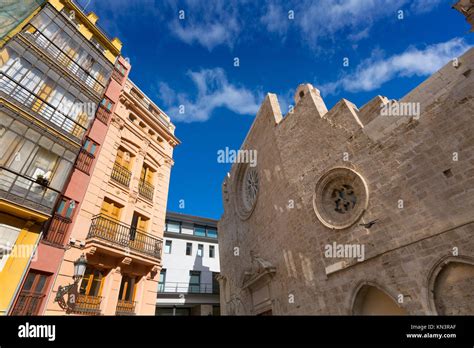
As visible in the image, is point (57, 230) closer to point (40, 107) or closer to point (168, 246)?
point (40, 107)

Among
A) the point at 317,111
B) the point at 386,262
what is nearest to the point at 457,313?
the point at 386,262

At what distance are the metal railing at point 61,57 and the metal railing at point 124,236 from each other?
6.03 metres

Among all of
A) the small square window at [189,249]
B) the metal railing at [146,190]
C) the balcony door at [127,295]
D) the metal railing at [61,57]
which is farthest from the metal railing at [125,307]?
the small square window at [189,249]

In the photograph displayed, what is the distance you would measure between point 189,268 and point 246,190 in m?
11.3

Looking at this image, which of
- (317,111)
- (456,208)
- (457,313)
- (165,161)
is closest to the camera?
(457,313)

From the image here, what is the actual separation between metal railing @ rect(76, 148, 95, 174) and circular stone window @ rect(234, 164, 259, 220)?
30.9ft

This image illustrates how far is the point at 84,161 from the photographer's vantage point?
10055mm

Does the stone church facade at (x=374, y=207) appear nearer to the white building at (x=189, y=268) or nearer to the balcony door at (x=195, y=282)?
the white building at (x=189, y=268)

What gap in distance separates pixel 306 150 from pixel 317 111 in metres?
1.84

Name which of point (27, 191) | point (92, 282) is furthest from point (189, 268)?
point (27, 191)

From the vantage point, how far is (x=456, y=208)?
244 inches

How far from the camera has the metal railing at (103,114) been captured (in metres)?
11.4
